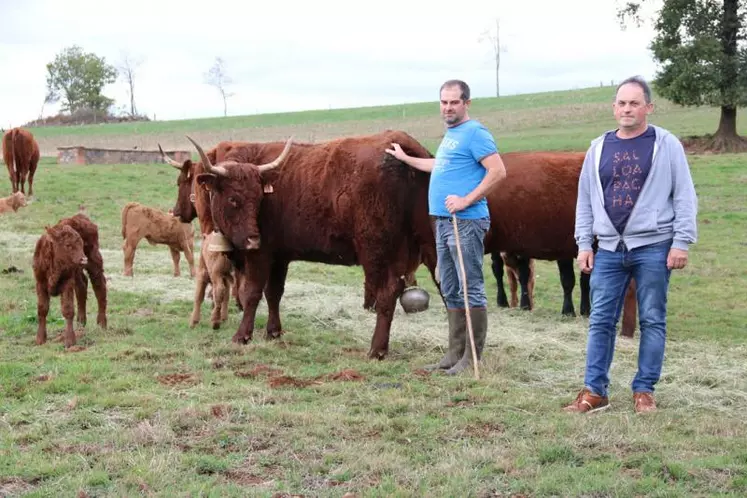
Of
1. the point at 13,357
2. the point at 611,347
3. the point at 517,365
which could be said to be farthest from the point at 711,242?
the point at 13,357

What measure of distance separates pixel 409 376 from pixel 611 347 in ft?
5.88

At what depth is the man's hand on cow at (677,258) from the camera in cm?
591

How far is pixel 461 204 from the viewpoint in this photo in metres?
7.30

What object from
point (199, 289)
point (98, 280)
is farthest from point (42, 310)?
point (199, 289)

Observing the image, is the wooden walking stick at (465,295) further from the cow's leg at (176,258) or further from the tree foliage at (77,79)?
the tree foliage at (77,79)

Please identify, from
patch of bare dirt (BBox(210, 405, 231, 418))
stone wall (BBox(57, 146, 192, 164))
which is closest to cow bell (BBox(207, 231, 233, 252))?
patch of bare dirt (BBox(210, 405, 231, 418))

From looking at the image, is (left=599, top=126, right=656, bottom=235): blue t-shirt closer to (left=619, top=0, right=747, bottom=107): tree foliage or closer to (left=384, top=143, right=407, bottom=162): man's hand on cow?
(left=384, top=143, right=407, bottom=162): man's hand on cow

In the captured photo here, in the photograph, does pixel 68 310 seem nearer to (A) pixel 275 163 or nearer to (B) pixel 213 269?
(B) pixel 213 269

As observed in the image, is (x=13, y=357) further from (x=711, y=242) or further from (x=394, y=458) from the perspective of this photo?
(x=711, y=242)

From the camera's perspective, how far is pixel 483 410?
630 cm

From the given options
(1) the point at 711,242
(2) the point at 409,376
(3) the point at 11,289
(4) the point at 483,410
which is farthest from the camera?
(1) the point at 711,242

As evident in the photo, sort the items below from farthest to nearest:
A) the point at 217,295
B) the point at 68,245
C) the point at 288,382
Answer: the point at 217,295 → the point at 68,245 → the point at 288,382

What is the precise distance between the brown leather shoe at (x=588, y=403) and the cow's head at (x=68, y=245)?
4.91m

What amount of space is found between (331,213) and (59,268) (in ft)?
8.74
